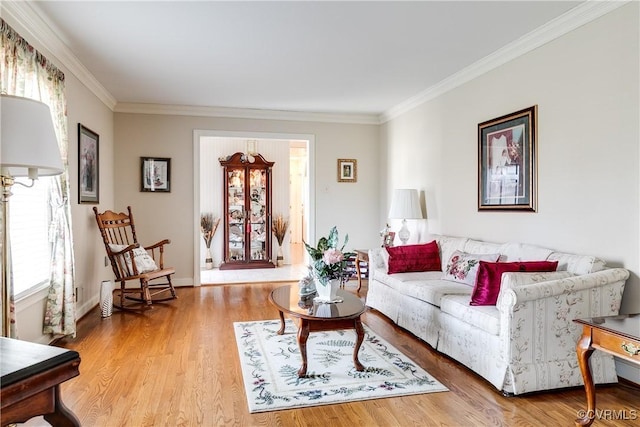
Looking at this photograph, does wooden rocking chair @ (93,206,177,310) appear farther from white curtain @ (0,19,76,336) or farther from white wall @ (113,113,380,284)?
white curtain @ (0,19,76,336)

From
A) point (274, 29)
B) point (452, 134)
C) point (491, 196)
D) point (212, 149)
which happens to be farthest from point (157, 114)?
point (491, 196)

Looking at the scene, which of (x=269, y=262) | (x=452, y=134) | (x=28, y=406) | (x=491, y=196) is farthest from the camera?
(x=269, y=262)

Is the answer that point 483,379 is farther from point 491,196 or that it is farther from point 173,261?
point 173,261

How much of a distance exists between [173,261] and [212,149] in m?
2.65

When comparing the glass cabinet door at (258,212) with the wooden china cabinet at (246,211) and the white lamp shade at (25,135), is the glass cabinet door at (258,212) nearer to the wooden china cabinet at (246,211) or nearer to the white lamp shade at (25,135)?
the wooden china cabinet at (246,211)

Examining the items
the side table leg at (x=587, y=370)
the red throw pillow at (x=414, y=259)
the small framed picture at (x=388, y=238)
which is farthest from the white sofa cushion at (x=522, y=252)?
the small framed picture at (x=388, y=238)

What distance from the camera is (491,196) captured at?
3.80 metres

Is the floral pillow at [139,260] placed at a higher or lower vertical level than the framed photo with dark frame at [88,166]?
lower

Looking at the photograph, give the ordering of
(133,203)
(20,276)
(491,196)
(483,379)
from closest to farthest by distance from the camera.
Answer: (483,379) < (20,276) < (491,196) < (133,203)

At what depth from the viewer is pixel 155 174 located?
557 cm

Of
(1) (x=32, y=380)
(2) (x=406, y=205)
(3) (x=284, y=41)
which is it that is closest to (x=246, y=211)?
(2) (x=406, y=205)

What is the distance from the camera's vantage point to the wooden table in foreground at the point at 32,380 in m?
1.11

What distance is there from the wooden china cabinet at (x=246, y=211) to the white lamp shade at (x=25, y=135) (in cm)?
556

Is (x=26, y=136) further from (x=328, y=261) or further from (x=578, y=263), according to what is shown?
(x=578, y=263)
